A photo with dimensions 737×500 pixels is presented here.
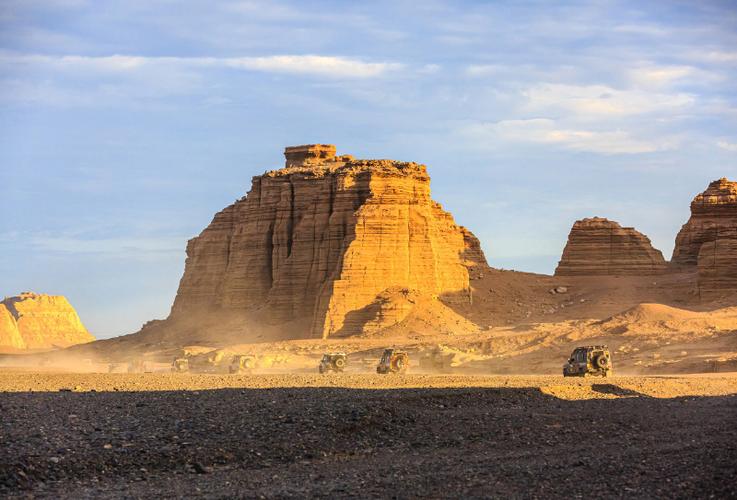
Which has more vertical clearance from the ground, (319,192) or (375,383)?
(319,192)

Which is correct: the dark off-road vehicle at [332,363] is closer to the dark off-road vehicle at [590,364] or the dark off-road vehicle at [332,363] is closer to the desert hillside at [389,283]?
the desert hillside at [389,283]

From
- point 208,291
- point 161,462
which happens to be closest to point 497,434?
point 161,462

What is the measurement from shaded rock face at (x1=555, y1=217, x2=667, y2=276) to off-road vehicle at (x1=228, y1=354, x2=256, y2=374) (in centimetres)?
4872

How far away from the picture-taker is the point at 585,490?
64.6ft

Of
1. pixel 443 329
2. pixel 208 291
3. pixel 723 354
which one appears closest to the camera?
pixel 723 354

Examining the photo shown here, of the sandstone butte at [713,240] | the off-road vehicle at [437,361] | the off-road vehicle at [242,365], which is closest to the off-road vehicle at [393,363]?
the off-road vehicle at [437,361]

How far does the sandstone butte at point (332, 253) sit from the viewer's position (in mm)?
83062

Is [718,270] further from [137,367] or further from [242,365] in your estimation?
[137,367]

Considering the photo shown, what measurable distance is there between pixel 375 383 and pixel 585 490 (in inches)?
867

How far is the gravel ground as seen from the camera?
65.8 ft

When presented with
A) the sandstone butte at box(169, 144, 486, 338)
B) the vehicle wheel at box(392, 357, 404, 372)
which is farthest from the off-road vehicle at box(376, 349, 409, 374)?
the sandstone butte at box(169, 144, 486, 338)

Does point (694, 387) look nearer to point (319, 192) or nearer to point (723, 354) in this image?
point (723, 354)

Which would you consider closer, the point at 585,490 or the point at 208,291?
the point at 585,490

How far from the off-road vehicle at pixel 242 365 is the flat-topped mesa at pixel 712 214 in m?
41.9
